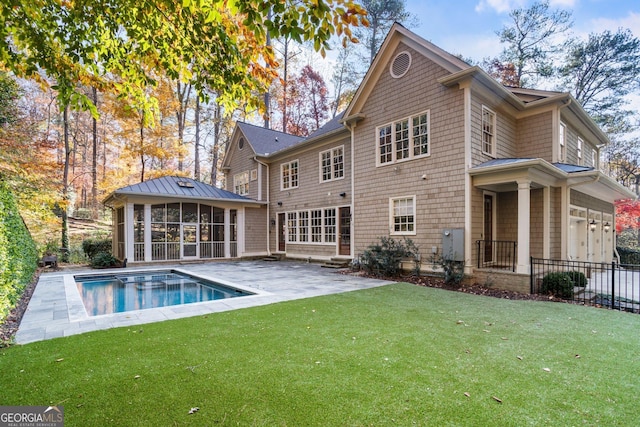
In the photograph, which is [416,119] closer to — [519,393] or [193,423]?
[519,393]

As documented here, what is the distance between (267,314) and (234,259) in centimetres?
1123

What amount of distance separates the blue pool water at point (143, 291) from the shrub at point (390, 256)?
14.7ft

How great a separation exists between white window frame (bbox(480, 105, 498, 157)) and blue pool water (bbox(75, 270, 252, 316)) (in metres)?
8.18

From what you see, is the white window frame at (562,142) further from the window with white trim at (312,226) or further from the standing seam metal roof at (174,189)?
the standing seam metal roof at (174,189)

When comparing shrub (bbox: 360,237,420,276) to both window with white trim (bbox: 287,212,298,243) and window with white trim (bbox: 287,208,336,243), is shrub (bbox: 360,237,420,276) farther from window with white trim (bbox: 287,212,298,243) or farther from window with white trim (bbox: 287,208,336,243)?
window with white trim (bbox: 287,212,298,243)

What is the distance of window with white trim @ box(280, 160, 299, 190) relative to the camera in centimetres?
1581

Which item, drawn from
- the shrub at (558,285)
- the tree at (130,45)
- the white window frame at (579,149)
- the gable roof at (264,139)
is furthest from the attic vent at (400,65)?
the gable roof at (264,139)

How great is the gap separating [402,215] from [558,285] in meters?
4.57

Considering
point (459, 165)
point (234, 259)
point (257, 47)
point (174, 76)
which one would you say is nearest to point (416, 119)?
point (459, 165)

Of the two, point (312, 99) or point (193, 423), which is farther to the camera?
point (312, 99)

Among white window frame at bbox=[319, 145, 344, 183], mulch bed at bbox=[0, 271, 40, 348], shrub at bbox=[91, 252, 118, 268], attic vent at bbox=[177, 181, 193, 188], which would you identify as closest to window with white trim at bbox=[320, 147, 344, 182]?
white window frame at bbox=[319, 145, 344, 183]

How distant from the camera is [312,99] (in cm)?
2588

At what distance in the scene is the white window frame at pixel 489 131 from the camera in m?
9.42

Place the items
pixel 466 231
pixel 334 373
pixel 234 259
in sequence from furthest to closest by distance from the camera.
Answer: pixel 234 259 → pixel 466 231 → pixel 334 373
